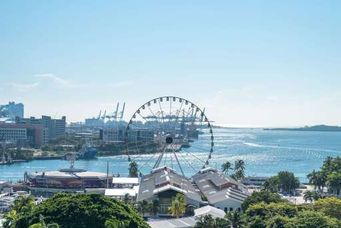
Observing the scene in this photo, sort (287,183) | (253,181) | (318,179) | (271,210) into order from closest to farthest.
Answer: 1. (271,210)
2. (318,179)
3. (287,183)
4. (253,181)

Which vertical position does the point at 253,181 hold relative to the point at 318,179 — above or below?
below

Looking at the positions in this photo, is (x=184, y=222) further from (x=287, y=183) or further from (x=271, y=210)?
(x=287, y=183)

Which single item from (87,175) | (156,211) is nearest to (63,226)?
(156,211)

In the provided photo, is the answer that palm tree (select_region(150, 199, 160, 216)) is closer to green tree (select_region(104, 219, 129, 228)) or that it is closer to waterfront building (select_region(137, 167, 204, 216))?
waterfront building (select_region(137, 167, 204, 216))

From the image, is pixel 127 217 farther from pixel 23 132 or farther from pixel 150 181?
pixel 23 132

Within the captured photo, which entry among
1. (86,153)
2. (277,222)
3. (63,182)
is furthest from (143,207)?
(86,153)
